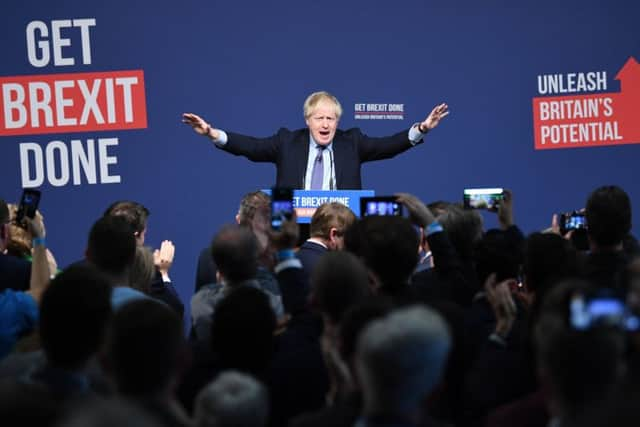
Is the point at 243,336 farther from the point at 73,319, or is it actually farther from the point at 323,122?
the point at 323,122

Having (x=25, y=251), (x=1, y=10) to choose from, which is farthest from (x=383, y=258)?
(x=1, y=10)

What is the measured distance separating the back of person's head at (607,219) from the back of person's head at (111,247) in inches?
61.1

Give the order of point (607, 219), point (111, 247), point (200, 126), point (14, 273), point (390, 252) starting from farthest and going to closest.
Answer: point (200, 126) → point (14, 273) → point (607, 219) → point (111, 247) → point (390, 252)

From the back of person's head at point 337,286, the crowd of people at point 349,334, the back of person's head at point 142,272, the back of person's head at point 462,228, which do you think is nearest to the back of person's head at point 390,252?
the crowd of people at point 349,334

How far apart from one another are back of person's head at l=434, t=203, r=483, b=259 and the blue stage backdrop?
3.35 meters

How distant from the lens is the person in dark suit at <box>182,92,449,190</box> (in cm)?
532

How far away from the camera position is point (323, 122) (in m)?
5.34

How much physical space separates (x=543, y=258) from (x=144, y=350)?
1386 mm

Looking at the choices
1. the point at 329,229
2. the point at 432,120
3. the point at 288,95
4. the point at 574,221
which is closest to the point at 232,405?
the point at 329,229

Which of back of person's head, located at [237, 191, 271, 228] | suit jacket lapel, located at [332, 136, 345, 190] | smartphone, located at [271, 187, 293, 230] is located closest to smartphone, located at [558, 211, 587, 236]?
suit jacket lapel, located at [332, 136, 345, 190]

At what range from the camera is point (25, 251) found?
3871 millimetres

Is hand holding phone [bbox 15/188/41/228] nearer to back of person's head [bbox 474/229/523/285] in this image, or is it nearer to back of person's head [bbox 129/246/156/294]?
back of person's head [bbox 129/246/156/294]

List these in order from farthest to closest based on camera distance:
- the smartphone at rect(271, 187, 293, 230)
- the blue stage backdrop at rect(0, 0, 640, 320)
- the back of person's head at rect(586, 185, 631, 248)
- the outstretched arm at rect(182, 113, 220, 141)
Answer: the blue stage backdrop at rect(0, 0, 640, 320)
the outstretched arm at rect(182, 113, 220, 141)
the back of person's head at rect(586, 185, 631, 248)
the smartphone at rect(271, 187, 293, 230)

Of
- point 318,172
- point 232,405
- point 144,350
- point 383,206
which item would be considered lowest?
point 232,405
